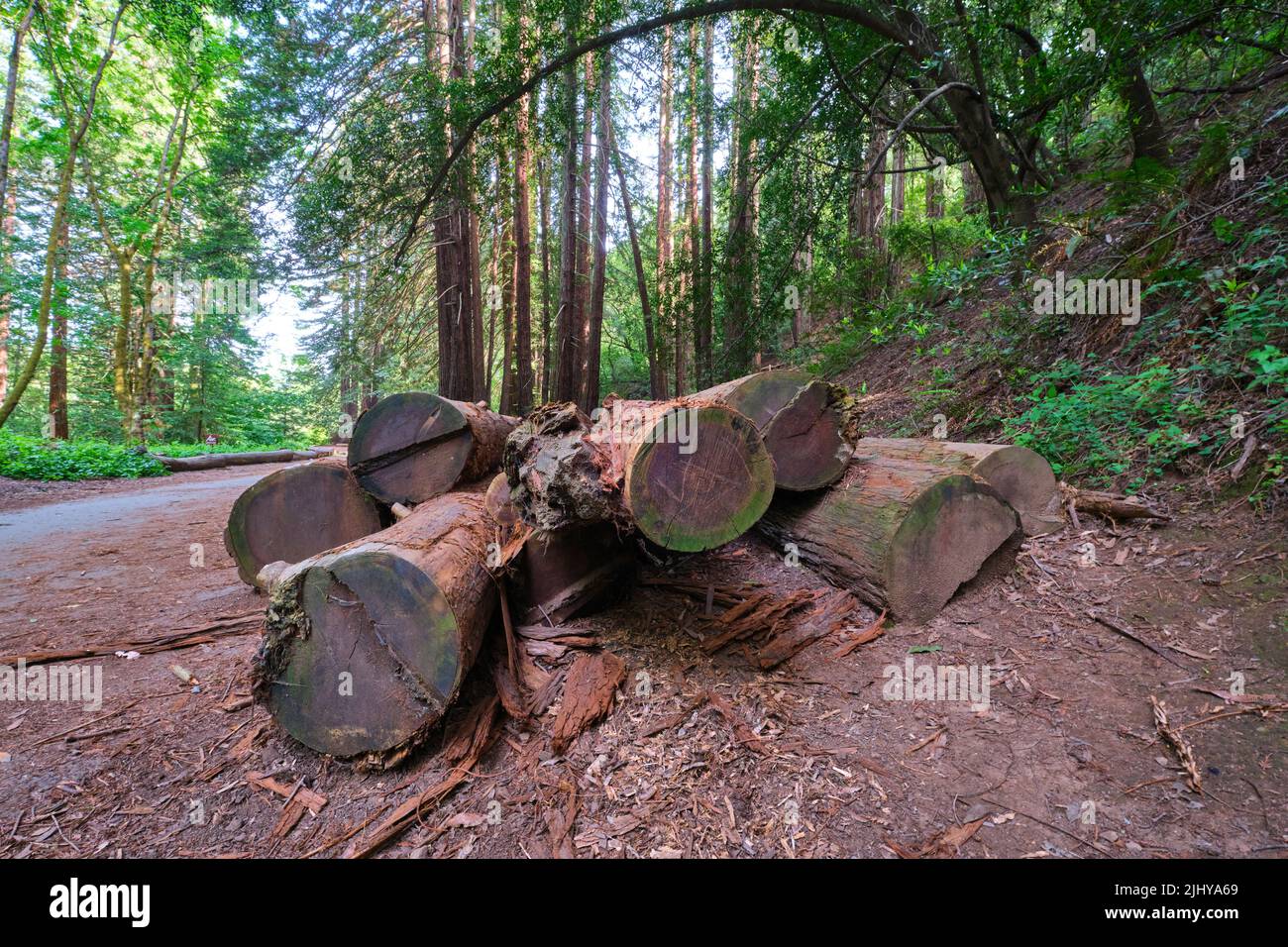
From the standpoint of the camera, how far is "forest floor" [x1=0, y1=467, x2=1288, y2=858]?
5.35 ft

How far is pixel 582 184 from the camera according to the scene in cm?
1162

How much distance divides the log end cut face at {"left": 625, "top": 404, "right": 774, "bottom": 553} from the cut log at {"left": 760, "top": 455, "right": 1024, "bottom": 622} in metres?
0.74

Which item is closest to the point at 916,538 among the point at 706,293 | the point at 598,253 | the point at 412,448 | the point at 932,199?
the point at 412,448

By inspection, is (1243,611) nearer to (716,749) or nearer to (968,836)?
(968,836)

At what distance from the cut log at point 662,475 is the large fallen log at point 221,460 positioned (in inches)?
505

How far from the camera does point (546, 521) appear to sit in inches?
90.3

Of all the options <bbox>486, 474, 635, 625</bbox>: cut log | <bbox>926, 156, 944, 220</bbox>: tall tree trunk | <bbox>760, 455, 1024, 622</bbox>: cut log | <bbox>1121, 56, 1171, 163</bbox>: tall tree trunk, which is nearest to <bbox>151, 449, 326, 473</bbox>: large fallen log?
<bbox>486, 474, 635, 625</bbox>: cut log

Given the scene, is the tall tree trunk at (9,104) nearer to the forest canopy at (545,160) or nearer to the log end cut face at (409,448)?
the forest canopy at (545,160)

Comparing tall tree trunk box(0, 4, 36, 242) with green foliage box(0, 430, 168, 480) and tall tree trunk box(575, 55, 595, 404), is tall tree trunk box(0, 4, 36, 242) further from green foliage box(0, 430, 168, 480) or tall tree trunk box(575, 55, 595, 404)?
tall tree trunk box(575, 55, 595, 404)

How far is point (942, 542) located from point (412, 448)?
10.3ft

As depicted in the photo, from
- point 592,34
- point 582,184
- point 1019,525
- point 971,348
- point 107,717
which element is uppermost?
point 582,184

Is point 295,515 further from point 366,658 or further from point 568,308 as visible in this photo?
point 568,308

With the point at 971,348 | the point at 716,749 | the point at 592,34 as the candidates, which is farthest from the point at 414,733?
the point at 592,34

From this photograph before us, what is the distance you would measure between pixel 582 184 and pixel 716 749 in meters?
12.4
